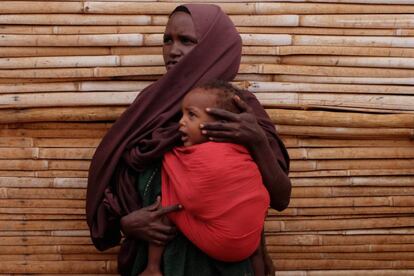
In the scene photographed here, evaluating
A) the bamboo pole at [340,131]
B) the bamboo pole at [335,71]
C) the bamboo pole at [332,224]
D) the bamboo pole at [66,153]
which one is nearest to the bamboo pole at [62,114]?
the bamboo pole at [66,153]

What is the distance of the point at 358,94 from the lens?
3072mm

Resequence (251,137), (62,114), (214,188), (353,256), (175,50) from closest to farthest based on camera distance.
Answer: (214,188)
(251,137)
(175,50)
(62,114)
(353,256)

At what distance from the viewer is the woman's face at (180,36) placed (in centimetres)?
263

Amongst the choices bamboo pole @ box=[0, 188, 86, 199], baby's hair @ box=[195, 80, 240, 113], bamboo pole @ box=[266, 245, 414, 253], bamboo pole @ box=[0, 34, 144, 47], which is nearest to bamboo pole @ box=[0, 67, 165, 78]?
bamboo pole @ box=[0, 34, 144, 47]

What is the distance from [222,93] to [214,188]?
0.33 m

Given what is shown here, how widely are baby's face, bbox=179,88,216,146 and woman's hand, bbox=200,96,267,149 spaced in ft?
0.08

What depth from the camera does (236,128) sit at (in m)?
2.32

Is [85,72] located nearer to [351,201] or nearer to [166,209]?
[166,209]

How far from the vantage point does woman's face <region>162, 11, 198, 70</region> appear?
8.63 ft

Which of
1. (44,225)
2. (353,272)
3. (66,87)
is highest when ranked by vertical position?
(66,87)

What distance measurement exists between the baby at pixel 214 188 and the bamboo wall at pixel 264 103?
2.36 ft

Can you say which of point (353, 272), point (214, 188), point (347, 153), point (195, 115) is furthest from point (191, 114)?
point (353, 272)

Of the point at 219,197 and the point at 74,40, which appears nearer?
the point at 219,197

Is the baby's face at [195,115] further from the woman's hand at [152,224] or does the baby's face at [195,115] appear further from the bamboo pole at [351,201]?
the bamboo pole at [351,201]
